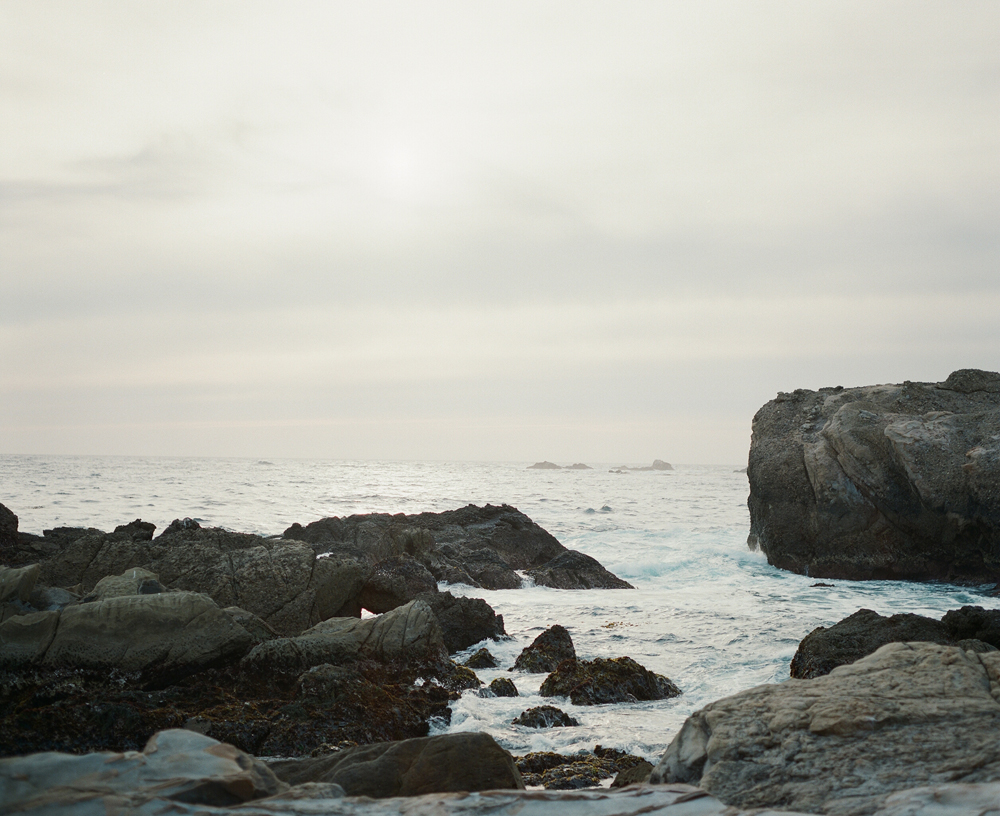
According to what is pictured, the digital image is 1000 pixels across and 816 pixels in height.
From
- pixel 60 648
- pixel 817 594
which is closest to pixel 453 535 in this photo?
pixel 817 594

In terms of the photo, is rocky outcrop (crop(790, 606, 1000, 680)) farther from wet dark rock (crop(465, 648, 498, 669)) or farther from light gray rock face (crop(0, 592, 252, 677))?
light gray rock face (crop(0, 592, 252, 677))

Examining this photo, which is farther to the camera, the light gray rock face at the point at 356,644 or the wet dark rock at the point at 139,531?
the wet dark rock at the point at 139,531

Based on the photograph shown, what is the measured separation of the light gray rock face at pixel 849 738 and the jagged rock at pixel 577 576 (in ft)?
51.0

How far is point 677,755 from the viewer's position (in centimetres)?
452

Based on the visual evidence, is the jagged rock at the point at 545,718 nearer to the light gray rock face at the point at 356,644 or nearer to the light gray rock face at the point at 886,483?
the light gray rock face at the point at 356,644

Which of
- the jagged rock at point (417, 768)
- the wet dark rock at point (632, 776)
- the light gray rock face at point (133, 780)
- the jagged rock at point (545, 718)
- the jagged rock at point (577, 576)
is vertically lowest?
the jagged rock at point (577, 576)

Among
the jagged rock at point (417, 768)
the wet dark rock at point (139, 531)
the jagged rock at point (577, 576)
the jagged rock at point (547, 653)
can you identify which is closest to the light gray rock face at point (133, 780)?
the jagged rock at point (417, 768)

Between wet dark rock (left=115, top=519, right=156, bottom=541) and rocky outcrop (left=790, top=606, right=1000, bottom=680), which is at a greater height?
rocky outcrop (left=790, top=606, right=1000, bottom=680)

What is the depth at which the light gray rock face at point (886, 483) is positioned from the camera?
65.6 feet

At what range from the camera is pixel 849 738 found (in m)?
4.25

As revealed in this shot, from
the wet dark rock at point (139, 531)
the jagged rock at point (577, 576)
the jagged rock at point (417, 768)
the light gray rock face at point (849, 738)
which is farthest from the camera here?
the jagged rock at point (577, 576)

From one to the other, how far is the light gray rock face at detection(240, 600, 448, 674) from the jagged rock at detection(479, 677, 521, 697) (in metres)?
0.96

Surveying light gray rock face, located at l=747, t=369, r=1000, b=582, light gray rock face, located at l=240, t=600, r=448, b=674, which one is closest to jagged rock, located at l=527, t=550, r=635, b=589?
light gray rock face, located at l=747, t=369, r=1000, b=582

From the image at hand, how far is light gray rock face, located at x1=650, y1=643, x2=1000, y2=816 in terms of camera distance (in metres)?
3.82
